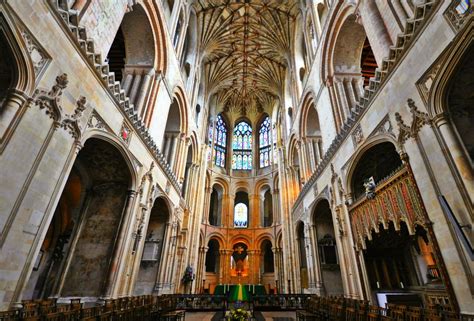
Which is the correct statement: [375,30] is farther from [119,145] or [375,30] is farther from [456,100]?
[119,145]

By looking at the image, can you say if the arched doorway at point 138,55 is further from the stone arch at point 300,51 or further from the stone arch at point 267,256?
the stone arch at point 267,256

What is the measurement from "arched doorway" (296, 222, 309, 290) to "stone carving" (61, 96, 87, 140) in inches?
561

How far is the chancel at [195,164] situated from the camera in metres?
4.73

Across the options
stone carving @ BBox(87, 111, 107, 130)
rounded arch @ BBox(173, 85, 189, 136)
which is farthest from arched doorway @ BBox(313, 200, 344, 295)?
stone carving @ BBox(87, 111, 107, 130)

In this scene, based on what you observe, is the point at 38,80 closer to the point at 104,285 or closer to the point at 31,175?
the point at 31,175

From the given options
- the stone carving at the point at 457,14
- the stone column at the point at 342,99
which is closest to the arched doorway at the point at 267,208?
the stone column at the point at 342,99

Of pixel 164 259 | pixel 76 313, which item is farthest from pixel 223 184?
pixel 76 313

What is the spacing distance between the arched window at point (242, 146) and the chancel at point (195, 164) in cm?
927

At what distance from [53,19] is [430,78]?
27.7 ft

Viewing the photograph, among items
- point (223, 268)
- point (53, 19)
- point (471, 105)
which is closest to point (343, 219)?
point (471, 105)

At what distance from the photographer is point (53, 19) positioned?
18.3 feet

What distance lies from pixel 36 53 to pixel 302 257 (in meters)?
16.9

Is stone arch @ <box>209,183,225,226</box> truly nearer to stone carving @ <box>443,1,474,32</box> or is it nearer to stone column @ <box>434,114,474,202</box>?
stone column @ <box>434,114,474,202</box>

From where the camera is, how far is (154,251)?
12828 mm
